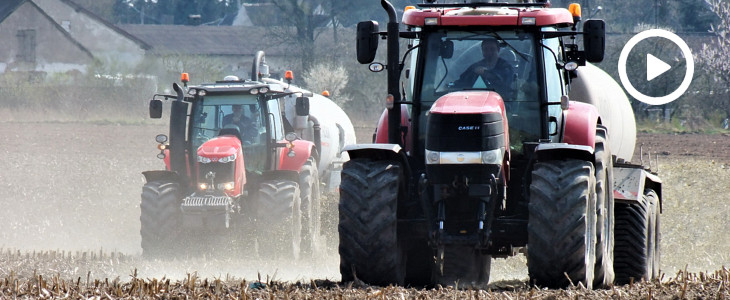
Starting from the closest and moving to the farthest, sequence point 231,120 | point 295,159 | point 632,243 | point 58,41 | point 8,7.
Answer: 1. point 632,243
2. point 231,120
3. point 295,159
4. point 58,41
5. point 8,7

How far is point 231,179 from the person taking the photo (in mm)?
12148

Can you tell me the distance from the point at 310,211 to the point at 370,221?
18.5 ft

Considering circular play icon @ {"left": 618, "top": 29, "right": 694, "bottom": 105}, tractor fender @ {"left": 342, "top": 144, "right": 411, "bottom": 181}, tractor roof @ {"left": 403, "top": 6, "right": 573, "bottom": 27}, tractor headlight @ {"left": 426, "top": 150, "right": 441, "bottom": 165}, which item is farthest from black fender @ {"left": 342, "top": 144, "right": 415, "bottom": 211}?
circular play icon @ {"left": 618, "top": 29, "right": 694, "bottom": 105}

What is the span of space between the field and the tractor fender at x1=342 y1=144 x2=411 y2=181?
0.97 m

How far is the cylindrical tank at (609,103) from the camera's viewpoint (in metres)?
11.7

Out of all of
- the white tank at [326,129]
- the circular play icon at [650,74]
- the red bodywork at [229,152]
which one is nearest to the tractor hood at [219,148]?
the red bodywork at [229,152]

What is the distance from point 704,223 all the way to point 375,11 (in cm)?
4264

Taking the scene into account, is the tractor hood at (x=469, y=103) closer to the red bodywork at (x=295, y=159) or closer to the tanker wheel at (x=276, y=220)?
the tanker wheel at (x=276, y=220)

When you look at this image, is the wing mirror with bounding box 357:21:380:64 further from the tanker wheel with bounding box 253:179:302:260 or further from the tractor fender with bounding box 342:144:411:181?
the tanker wheel with bounding box 253:179:302:260

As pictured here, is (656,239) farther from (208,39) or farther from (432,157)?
(208,39)

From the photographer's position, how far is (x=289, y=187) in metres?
12.4

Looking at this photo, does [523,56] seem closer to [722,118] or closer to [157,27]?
[722,118]

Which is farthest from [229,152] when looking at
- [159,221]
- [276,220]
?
[159,221]

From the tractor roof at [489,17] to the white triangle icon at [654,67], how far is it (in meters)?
30.6
